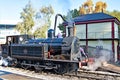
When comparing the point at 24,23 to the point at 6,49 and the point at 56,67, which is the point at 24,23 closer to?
the point at 6,49

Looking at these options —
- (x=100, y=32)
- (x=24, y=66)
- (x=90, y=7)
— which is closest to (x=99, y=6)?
(x=90, y=7)

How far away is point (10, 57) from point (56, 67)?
16.9 ft

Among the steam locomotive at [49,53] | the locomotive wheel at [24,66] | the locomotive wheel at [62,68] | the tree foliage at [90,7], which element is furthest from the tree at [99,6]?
the locomotive wheel at [62,68]

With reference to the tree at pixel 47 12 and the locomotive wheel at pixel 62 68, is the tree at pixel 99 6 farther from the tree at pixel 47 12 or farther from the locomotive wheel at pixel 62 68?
the locomotive wheel at pixel 62 68

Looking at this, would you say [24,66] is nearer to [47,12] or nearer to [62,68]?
[62,68]

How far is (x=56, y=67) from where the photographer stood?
14.2 m

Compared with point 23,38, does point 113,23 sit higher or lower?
higher

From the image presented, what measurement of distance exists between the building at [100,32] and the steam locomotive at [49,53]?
986 centimetres

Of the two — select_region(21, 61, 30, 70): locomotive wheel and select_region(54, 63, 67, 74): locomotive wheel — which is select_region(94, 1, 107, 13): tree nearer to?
Result: select_region(21, 61, 30, 70): locomotive wheel

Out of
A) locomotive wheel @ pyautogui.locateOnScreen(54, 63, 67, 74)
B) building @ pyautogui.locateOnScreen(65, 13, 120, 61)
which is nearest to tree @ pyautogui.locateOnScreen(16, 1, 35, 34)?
building @ pyautogui.locateOnScreen(65, 13, 120, 61)

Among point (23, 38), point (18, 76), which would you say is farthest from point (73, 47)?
point (23, 38)

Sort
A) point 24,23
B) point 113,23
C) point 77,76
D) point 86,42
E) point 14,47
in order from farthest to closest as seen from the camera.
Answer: point 24,23
point 86,42
point 113,23
point 14,47
point 77,76

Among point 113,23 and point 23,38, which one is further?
point 113,23

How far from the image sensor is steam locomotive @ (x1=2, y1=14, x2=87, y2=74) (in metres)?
13.8
